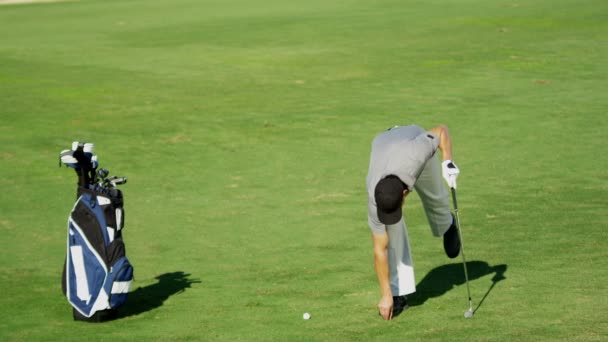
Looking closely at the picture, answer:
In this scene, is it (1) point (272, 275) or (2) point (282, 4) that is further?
(2) point (282, 4)

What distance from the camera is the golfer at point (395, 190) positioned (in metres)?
8.23

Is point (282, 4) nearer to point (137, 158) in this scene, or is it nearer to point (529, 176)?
point (137, 158)

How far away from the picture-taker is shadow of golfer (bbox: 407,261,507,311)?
914cm

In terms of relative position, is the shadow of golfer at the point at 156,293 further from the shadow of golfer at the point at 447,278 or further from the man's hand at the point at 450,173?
the man's hand at the point at 450,173

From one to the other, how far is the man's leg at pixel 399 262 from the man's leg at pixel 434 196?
1.88 ft

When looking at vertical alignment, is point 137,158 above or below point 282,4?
below

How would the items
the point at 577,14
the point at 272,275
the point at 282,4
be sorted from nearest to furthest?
1. the point at 272,275
2. the point at 577,14
3. the point at 282,4

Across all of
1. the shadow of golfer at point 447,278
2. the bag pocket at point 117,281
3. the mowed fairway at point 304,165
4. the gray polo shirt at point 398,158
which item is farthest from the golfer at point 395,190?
the bag pocket at point 117,281

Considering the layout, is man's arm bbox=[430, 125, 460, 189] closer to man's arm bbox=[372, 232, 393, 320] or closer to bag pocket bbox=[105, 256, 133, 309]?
man's arm bbox=[372, 232, 393, 320]

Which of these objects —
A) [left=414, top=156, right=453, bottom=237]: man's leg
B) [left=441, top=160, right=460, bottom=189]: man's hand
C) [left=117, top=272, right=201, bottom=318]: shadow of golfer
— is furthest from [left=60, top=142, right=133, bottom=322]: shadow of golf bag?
[left=441, top=160, right=460, bottom=189]: man's hand

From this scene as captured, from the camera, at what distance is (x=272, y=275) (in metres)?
10.1

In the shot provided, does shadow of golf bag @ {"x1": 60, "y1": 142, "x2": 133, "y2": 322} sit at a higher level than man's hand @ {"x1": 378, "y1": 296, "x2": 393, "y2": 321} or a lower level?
higher

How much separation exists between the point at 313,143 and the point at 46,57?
11.0m

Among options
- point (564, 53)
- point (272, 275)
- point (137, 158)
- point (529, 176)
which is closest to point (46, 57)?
point (137, 158)
